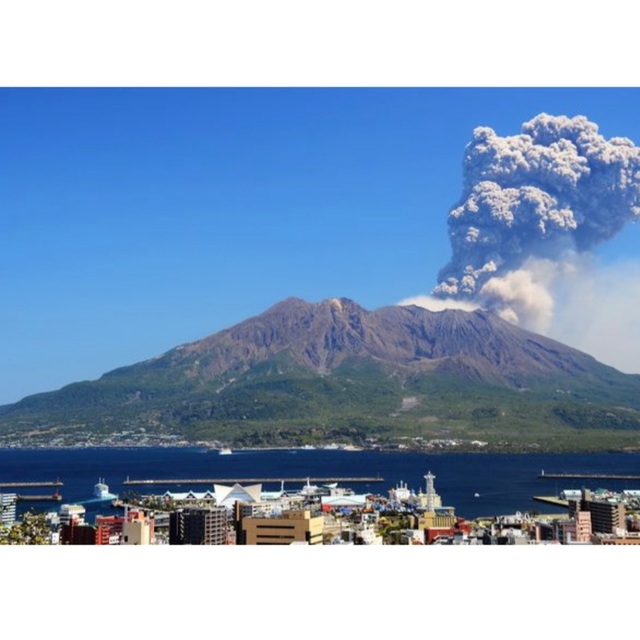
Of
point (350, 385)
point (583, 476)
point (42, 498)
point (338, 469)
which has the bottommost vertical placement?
point (42, 498)

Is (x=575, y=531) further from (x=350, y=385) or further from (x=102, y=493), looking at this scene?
(x=350, y=385)

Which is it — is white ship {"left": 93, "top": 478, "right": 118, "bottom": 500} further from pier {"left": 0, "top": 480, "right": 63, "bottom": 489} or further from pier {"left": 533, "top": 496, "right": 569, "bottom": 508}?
pier {"left": 533, "top": 496, "right": 569, "bottom": 508}

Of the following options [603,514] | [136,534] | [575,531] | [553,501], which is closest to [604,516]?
[603,514]

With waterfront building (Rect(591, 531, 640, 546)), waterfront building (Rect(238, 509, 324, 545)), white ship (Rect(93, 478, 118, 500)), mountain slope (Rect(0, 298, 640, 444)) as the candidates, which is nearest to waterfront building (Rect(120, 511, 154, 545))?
waterfront building (Rect(238, 509, 324, 545))

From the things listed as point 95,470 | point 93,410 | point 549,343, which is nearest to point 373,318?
point 549,343

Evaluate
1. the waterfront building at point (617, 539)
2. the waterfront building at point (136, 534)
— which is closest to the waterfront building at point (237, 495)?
the waterfront building at point (136, 534)

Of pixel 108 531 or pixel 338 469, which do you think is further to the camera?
pixel 338 469

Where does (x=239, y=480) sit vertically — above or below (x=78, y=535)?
above
